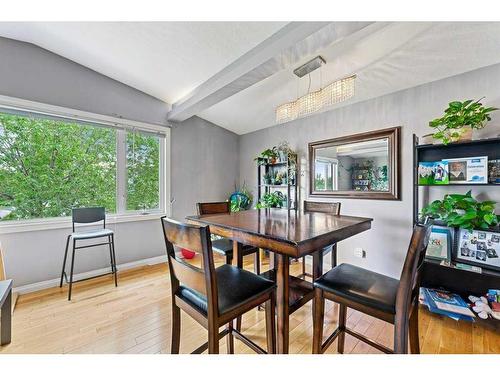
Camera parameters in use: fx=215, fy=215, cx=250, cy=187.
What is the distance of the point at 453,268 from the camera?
183 cm

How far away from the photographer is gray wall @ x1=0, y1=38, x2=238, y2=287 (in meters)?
2.22

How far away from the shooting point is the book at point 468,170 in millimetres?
1754

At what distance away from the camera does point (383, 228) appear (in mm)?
2471

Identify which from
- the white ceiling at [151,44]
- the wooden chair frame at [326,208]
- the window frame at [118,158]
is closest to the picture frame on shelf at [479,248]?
the wooden chair frame at [326,208]

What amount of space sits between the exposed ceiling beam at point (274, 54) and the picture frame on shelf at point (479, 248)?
1932mm

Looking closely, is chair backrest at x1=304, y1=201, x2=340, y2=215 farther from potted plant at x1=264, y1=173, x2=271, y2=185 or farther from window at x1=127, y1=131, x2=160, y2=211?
window at x1=127, y1=131, x2=160, y2=211

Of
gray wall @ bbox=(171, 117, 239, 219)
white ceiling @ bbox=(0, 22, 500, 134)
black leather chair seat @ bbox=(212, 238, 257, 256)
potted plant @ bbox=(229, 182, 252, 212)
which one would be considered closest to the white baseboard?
gray wall @ bbox=(171, 117, 239, 219)

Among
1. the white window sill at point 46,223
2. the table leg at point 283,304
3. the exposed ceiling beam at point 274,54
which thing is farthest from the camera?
the white window sill at point 46,223

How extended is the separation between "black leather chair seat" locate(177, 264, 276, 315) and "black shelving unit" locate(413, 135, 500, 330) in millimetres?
1772

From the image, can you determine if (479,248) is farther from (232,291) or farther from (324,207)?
(232,291)

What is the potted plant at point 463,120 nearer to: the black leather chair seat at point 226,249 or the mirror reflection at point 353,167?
the mirror reflection at point 353,167

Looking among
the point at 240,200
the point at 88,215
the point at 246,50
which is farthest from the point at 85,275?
the point at 246,50
